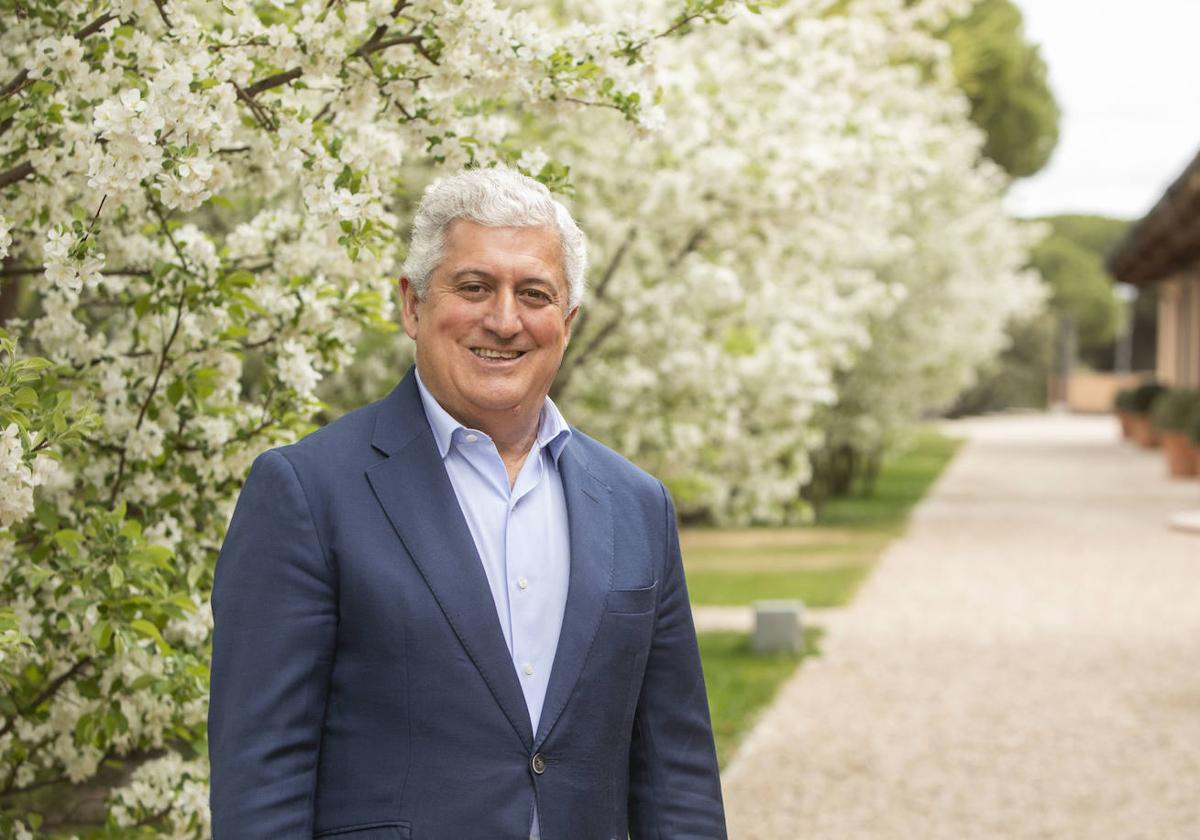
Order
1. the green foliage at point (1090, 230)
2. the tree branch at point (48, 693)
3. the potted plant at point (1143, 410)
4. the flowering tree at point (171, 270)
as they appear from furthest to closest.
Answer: the green foliage at point (1090, 230) < the potted plant at point (1143, 410) < the tree branch at point (48, 693) < the flowering tree at point (171, 270)

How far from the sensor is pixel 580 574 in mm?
2387

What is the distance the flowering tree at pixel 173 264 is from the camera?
3.22 m

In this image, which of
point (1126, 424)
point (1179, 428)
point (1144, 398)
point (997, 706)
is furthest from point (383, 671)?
point (1126, 424)

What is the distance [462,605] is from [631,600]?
295 mm

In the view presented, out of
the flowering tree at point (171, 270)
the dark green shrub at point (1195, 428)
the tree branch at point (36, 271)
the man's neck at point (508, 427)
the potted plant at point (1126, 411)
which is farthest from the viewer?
the potted plant at point (1126, 411)

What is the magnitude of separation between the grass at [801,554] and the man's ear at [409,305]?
10.3m

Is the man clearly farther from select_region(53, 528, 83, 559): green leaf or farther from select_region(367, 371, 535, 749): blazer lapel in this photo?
select_region(53, 528, 83, 559): green leaf

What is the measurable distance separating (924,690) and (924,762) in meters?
1.78

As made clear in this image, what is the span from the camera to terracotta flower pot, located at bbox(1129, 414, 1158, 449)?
33531 mm

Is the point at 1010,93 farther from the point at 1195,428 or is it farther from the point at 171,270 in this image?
the point at 171,270

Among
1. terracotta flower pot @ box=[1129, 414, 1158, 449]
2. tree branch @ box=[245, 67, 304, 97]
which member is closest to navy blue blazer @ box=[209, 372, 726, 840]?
tree branch @ box=[245, 67, 304, 97]

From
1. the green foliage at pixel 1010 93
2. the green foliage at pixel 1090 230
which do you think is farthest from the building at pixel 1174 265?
the green foliage at pixel 1090 230

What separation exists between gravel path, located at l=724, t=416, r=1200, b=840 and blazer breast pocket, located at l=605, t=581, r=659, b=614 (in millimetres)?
4132

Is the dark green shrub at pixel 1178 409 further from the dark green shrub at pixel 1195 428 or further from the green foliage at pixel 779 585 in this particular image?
the green foliage at pixel 779 585
